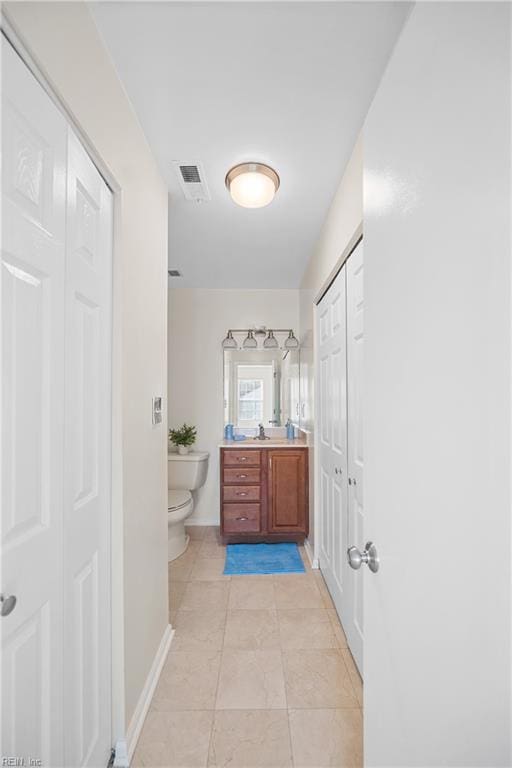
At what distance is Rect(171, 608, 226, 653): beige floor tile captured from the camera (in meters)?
2.05

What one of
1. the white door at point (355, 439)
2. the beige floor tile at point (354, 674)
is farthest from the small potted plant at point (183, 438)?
the beige floor tile at point (354, 674)

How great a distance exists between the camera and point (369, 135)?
39.4 inches

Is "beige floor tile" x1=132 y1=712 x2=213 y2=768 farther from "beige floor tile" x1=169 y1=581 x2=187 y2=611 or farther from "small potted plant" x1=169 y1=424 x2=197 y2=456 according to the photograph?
"small potted plant" x1=169 y1=424 x2=197 y2=456

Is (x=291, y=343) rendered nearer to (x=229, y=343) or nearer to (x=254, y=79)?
(x=229, y=343)

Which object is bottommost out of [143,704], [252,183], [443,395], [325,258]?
[143,704]

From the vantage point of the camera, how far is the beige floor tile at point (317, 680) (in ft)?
5.47

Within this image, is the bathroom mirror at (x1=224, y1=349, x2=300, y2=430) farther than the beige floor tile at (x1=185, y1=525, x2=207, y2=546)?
Yes

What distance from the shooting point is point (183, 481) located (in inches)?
147

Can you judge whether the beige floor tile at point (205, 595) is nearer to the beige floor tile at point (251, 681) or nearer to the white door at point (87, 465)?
the beige floor tile at point (251, 681)

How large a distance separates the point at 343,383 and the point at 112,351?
1.26 meters

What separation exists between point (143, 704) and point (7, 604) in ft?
3.72

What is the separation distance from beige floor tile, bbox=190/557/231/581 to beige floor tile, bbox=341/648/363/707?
1.07 metres

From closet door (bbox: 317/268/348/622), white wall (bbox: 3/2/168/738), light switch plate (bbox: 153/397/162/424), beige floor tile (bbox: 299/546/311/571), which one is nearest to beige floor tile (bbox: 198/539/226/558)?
beige floor tile (bbox: 299/546/311/571)

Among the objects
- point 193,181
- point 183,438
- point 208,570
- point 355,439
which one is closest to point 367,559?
point 355,439
